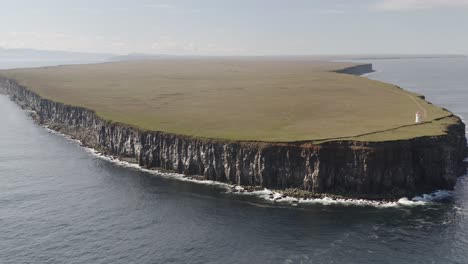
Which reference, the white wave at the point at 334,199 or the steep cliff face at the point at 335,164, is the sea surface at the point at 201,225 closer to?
the white wave at the point at 334,199

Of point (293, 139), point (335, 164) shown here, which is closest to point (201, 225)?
point (335, 164)

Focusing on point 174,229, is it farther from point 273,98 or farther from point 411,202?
point 273,98

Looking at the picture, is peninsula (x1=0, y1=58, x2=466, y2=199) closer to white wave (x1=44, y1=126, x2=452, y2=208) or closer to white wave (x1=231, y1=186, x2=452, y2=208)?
white wave (x1=44, y1=126, x2=452, y2=208)

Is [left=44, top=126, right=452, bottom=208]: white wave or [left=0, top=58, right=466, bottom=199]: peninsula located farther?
[left=0, top=58, right=466, bottom=199]: peninsula

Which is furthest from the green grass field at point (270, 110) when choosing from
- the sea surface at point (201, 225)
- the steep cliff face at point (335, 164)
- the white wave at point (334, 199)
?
the sea surface at point (201, 225)

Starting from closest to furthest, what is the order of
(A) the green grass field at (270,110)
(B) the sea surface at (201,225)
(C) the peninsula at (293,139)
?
(B) the sea surface at (201,225)
(C) the peninsula at (293,139)
(A) the green grass field at (270,110)

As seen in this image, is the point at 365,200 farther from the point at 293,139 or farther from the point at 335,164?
the point at 293,139

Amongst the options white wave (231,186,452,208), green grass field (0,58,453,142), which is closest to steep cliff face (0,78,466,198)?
white wave (231,186,452,208)
